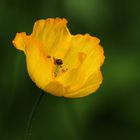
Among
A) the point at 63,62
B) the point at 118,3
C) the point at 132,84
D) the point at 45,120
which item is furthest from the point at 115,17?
the point at 63,62

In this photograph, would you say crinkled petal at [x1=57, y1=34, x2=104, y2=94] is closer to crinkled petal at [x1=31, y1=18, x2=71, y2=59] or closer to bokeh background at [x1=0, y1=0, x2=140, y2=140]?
crinkled petal at [x1=31, y1=18, x2=71, y2=59]

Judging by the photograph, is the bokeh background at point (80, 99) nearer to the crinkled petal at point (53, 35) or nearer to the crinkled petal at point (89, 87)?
the crinkled petal at point (53, 35)

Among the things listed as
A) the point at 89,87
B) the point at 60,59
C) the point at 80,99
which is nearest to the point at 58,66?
the point at 60,59

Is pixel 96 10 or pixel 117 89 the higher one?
pixel 96 10

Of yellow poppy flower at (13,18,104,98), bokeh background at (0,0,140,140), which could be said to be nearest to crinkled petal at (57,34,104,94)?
yellow poppy flower at (13,18,104,98)

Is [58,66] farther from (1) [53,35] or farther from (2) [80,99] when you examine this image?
(2) [80,99]

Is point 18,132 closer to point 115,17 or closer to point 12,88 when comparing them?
point 12,88

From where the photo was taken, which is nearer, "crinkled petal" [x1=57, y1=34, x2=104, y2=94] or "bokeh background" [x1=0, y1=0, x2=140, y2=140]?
"crinkled petal" [x1=57, y1=34, x2=104, y2=94]
